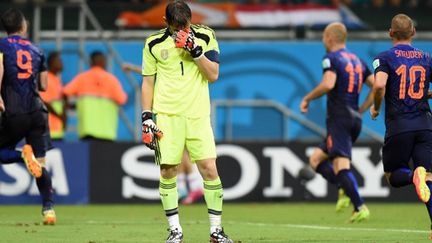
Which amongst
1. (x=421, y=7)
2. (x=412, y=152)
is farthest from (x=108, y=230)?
(x=421, y=7)

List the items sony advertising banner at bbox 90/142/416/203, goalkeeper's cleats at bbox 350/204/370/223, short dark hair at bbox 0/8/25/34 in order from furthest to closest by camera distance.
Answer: sony advertising banner at bbox 90/142/416/203 < goalkeeper's cleats at bbox 350/204/370/223 < short dark hair at bbox 0/8/25/34

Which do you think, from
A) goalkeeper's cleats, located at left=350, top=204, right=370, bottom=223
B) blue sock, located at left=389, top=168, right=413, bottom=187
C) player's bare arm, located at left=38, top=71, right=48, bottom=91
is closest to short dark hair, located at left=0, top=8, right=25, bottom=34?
player's bare arm, located at left=38, top=71, right=48, bottom=91

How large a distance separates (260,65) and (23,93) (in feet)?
29.9

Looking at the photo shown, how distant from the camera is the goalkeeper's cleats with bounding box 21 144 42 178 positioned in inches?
516

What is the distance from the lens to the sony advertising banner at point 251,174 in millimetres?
18438

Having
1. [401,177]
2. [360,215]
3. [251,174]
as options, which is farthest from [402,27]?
[251,174]

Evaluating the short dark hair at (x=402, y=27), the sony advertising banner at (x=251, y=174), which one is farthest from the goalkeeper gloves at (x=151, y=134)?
the sony advertising banner at (x=251, y=174)

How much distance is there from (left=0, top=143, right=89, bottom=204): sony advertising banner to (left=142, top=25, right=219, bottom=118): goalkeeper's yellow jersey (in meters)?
8.05

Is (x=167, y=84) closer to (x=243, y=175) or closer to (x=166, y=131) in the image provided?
(x=166, y=131)

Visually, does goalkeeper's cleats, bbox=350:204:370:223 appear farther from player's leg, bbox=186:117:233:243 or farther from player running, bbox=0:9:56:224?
player's leg, bbox=186:117:233:243

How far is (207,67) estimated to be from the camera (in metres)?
10.3

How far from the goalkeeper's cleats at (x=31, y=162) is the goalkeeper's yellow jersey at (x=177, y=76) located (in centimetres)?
315

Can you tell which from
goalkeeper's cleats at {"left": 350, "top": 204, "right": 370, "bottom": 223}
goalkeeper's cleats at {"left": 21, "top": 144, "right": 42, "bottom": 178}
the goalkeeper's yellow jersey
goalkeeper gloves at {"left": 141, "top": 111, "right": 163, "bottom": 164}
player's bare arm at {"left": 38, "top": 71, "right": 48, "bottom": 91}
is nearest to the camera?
goalkeeper gloves at {"left": 141, "top": 111, "right": 163, "bottom": 164}

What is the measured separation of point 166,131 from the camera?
10.3 metres
